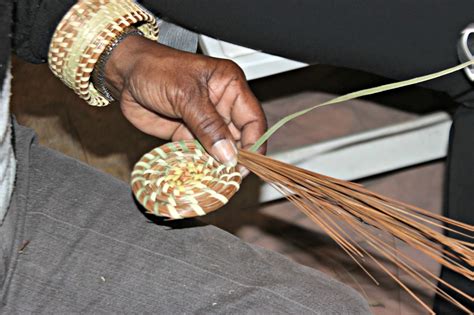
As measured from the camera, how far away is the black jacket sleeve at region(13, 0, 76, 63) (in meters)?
0.95

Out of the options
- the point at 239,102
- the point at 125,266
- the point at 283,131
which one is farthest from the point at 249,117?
the point at 283,131

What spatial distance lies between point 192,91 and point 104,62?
14 centimetres

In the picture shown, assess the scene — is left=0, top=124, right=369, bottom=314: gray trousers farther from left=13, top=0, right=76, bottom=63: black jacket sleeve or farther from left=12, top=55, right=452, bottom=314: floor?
left=12, top=55, right=452, bottom=314: floor

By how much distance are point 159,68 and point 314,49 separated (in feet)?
0.85

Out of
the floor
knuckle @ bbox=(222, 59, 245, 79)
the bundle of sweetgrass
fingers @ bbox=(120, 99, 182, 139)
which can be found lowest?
the floor

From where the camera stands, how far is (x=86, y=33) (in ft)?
3.06

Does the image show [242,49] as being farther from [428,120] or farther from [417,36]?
[428,120]

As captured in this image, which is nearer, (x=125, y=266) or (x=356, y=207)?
(x=356, y=207)

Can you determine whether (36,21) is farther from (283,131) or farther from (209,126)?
(283,131)

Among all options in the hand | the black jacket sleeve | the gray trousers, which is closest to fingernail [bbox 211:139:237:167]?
the hand

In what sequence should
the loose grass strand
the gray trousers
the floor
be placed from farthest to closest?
the floor, the gray trousers, the loose grass strand

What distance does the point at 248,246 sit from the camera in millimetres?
983

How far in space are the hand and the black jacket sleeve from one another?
8 cm

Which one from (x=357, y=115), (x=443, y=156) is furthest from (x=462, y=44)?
(x=357, y=115)
